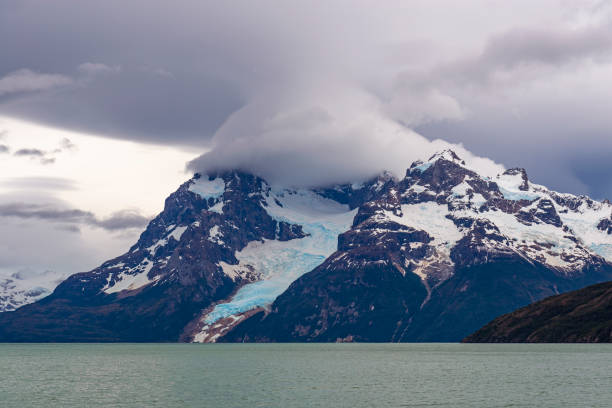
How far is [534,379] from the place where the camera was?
592 feet

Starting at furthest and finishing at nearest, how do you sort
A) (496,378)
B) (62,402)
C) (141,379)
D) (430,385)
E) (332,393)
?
(141,379) → (496,378) → (430,385) → (332,393) → (62,402)

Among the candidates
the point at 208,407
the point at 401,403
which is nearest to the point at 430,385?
the point at 401,403

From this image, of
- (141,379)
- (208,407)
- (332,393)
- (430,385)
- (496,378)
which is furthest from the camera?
(141,379)

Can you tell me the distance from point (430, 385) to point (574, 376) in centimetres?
4005

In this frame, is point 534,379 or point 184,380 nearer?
point 534,379

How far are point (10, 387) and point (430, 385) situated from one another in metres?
93.1

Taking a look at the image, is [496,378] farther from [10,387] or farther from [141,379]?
[10,387]

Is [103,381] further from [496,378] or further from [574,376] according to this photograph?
[574,376]

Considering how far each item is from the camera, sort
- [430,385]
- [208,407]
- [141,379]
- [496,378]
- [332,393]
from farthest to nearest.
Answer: [141,379] < [496,378] < [430,385] < [332,393] < [208,407]

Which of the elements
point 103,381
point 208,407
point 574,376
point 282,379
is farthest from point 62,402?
point 574,376

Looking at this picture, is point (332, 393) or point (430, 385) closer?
point (332, 393)

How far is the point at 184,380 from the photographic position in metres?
194

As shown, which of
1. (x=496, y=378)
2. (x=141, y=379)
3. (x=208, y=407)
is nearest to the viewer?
(x=208, y=407)

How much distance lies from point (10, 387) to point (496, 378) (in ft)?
366
